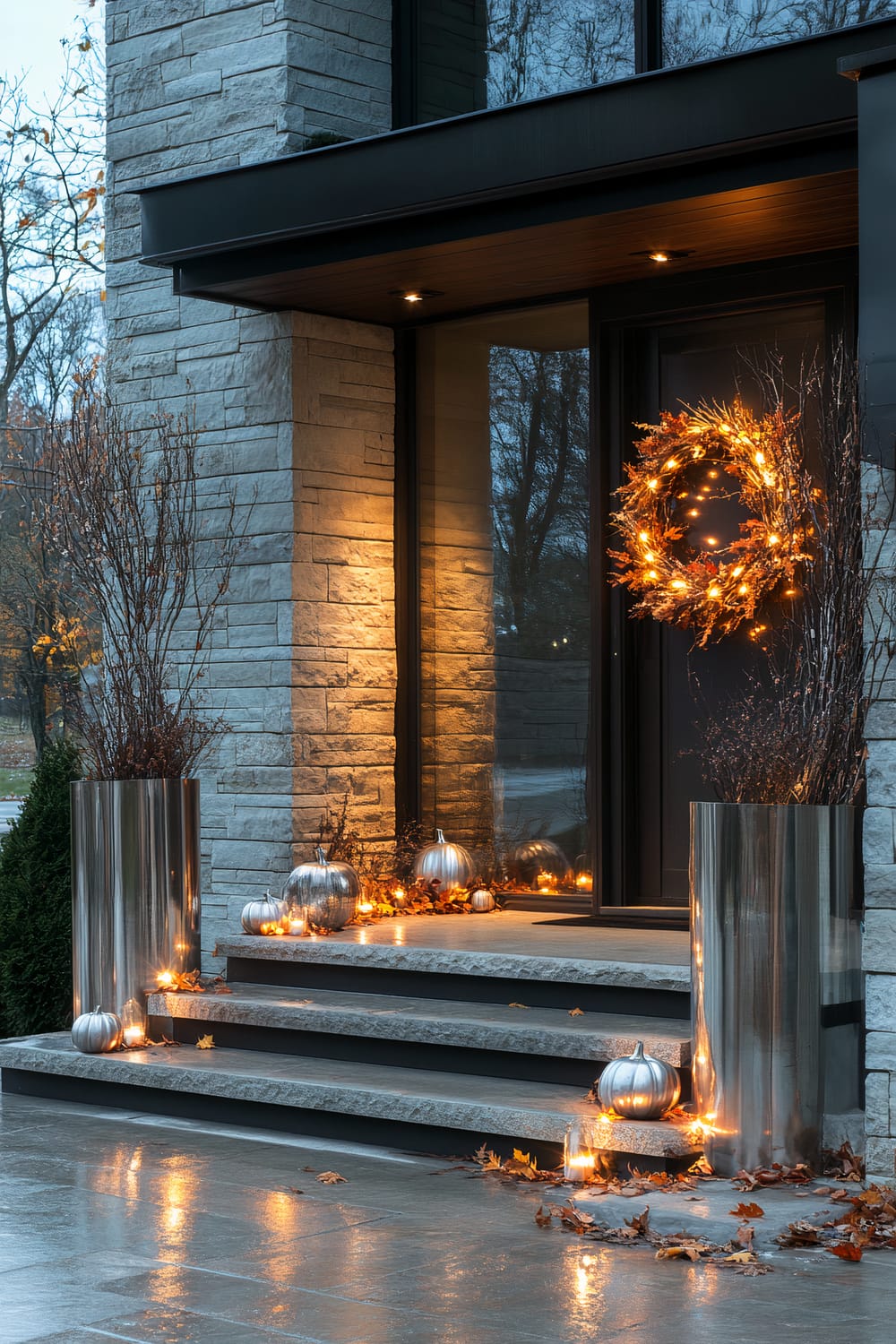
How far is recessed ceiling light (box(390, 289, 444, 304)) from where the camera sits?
8.28 meters

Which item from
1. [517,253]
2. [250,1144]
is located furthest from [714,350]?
[250,1144]

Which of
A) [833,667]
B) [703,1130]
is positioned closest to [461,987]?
[703,1130]

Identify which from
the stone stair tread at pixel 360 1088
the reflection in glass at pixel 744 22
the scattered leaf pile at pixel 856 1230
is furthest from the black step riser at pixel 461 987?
the reflection in glass at pixel 744 22

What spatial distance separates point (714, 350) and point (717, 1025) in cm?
381

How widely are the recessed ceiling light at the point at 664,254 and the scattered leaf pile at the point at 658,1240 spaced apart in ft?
14.2

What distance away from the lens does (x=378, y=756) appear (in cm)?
884

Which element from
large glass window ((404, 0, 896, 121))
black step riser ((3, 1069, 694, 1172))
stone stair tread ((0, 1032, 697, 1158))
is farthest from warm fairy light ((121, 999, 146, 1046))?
large glass window ((404, 0, 896, 121))

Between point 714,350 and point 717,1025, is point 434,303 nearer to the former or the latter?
point 714,350

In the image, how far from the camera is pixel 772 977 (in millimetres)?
5270

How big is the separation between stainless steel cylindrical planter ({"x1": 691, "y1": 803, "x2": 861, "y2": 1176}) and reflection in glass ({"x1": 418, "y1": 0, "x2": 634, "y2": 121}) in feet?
14.2

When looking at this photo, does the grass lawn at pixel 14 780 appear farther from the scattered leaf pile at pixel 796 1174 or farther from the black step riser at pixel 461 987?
the scattered leaf pile at pixel 796 1174

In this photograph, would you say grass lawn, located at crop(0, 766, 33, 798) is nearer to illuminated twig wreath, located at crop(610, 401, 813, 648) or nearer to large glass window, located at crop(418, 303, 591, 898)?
large glass window, located at crop(418, 303, 591, 898)

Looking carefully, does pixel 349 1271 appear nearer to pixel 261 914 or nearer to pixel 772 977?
pixel 772 977

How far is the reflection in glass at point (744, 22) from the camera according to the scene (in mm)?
7277
